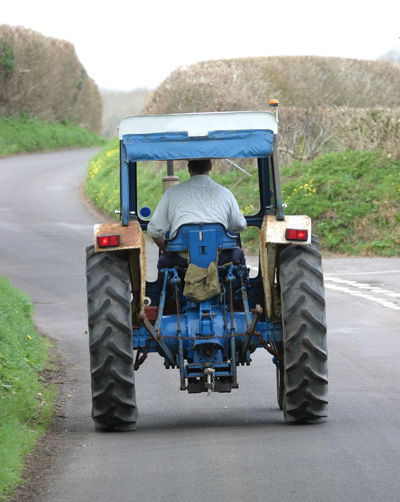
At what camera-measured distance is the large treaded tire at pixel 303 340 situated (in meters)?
8.20

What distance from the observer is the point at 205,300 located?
27.7 feet

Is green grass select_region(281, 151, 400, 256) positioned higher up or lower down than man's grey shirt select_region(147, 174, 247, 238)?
lower down

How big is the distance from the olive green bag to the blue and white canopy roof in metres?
0.88

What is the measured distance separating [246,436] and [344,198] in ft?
62.8

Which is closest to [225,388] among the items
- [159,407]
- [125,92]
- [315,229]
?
[159,407]

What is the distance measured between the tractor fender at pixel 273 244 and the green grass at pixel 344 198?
15972 mm

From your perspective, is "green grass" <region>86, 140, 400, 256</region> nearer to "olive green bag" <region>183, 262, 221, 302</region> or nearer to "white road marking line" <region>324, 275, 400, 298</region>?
"white road marking line" <region>324, 275, 400, 298</region>

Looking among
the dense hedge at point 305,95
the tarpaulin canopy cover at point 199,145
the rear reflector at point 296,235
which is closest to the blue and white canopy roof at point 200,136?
the tarpaulin canopy cover at point 199,145

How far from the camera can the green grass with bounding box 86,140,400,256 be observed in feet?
82.6

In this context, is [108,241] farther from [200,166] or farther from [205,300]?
[200,166]

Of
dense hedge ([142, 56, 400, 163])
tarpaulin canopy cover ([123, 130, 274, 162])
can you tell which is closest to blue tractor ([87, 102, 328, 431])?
tarpaulin canopy cover ([123, 130, 274, 162])

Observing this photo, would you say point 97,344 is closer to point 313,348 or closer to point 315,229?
point 313,348

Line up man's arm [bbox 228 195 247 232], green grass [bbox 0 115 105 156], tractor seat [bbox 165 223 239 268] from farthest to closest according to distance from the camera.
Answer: green grass [bbox 0 115 105 156], man's arm [bbox 228 195 247 232], tractor seat [bbox 165 223 239 268]

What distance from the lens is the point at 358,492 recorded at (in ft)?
19.8
